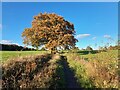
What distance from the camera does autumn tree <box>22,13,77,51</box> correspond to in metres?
56.8

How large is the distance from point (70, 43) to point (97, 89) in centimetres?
4476

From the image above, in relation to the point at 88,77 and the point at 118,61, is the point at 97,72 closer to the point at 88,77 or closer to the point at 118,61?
the point at 88,77

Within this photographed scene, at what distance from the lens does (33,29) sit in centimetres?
5984

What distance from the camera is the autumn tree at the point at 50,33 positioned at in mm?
56844

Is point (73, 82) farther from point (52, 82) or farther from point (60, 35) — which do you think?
point (60, 35)

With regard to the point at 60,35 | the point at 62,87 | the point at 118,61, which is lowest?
the point at 62,87

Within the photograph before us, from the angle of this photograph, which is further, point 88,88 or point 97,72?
point 97,72

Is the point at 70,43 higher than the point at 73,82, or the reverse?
the point at 70,43

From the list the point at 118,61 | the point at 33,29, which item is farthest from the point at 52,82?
the point at 33,29

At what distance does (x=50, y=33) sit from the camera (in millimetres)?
58250

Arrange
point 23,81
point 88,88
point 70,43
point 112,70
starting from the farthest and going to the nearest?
point 70,43 → point 112,70 → point 88,88 → point 23,81

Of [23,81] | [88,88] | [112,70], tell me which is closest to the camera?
[23,81]

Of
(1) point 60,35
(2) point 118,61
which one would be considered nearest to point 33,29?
(1) point 60,35

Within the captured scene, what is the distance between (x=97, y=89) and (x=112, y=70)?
216 centimetres
